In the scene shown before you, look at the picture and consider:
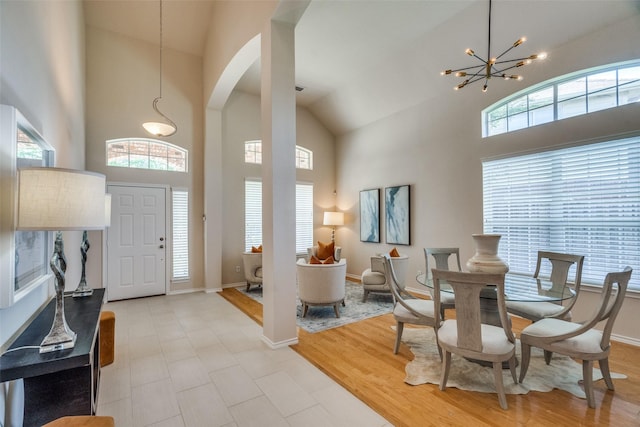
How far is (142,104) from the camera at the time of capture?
17.7 ft

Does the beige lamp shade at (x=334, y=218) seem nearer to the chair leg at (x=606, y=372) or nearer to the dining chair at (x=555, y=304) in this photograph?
the dining chair at (x=555, y=304)

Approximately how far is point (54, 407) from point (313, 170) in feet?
21.1

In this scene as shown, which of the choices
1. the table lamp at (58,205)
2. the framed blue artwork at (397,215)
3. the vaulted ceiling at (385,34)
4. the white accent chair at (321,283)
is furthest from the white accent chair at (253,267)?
the table lamp at (58,205)

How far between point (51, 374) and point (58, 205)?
93 cm

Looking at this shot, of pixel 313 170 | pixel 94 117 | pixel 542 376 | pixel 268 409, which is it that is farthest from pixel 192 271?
pixel 542 376

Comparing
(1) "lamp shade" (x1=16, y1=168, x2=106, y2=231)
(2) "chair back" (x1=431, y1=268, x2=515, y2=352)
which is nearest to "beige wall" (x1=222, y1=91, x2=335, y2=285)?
(1) "lamp shade" (x1=16, y1=168, x2=106, y2=231)

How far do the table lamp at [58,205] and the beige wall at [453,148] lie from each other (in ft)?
16.1

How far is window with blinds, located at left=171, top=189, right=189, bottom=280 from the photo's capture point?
5.68 m

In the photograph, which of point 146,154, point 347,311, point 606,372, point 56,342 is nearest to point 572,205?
point 606,372

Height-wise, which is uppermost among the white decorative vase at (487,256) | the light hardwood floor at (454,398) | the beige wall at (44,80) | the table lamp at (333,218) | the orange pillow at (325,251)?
the beige wall at (44,80)

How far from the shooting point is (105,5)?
4824 millimetres

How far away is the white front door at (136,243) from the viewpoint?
515cm

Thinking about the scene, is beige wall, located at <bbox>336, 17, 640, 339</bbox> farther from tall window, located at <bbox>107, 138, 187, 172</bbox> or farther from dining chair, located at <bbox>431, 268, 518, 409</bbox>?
tall window, located at <bbox>107, 138, 187, 172</bbox>

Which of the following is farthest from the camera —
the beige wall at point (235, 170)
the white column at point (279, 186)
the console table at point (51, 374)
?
the beige wall at point (235, 170)
